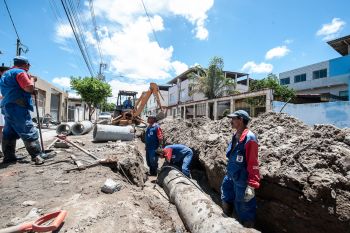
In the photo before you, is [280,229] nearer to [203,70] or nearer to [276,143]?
[276,143]

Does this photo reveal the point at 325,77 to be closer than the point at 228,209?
No

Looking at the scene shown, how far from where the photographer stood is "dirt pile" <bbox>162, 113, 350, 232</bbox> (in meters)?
3.20

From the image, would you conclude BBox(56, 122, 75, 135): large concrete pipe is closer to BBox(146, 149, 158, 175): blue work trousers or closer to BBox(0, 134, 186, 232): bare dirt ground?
BBox(146, 149, 158, 175): blue work trousers

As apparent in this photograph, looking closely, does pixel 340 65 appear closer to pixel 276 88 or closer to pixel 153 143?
pixel 276 88

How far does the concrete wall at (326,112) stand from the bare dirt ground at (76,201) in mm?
10578

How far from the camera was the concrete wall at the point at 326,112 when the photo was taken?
39.9 ft

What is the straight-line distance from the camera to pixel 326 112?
1300cm

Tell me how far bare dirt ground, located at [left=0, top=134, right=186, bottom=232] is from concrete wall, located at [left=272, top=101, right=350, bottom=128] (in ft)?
34.7

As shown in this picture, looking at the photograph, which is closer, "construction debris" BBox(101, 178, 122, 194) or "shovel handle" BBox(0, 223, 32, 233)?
"shovel handle" BBox(0, 223, 32, 233)

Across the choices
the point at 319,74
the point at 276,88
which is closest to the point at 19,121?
the point at 276,88

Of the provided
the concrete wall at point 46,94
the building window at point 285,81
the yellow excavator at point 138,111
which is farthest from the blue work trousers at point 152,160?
the building window at point 285,81

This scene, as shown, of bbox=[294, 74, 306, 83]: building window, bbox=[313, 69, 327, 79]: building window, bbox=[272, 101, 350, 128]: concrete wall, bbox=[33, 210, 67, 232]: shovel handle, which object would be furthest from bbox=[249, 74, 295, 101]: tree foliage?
bbox=[33, 210, 67, 232]: shovel handle

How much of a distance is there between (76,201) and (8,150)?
2333mm

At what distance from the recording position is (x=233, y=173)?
379 cm
